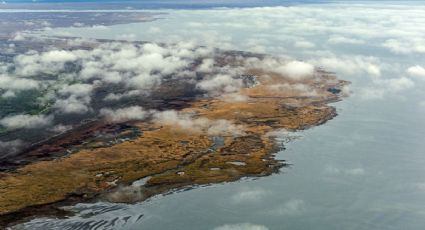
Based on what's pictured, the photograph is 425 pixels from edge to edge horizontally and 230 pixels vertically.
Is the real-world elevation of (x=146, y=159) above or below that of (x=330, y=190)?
below

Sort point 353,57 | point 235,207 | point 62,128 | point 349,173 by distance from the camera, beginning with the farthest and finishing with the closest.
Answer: point 353,57 < point 62,128 < point 349,173 < point 235,207

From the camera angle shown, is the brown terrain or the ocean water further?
the brown terrain

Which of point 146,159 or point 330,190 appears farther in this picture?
point 146,159

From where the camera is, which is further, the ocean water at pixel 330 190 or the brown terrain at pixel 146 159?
the brown terrain at pixel 146 159

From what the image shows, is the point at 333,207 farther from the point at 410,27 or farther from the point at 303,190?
the point at 410,27

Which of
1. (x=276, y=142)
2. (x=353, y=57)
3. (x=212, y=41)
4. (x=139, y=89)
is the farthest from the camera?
(x=212, y=41)

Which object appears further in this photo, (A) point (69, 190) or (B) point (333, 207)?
(A) point (69, 190)

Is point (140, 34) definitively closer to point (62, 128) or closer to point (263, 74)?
point (263, 74)

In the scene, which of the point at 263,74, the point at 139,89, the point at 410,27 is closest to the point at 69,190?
the point at 139,89
